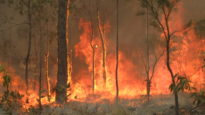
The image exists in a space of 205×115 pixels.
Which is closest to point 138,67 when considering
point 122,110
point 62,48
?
point 62,48

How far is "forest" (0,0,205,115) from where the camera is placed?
10156 mm

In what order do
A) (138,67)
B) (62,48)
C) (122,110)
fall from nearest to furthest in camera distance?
1. (122,110)
2. (62,48)
3. (138,67)

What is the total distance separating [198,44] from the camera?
2292cm

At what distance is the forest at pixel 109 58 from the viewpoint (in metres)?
10.2

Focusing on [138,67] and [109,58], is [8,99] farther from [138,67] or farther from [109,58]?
[138,67]

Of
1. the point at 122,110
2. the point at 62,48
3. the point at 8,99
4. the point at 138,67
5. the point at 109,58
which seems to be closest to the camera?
the point at 122,110

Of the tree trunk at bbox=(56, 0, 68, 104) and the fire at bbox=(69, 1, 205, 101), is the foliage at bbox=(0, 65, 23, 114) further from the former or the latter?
the fire at bbox=(69, 1, 205, 101)

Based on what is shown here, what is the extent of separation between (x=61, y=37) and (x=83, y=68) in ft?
75.9

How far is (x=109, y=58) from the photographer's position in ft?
95.8

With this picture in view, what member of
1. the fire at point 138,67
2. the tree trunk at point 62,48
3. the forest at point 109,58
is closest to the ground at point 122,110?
the forest at point 109,58

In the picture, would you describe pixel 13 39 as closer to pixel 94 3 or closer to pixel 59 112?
A: pixel 94 3

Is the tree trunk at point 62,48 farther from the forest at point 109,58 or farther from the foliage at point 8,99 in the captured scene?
the foliage at point 8,99

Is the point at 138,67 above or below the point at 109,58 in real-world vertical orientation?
below

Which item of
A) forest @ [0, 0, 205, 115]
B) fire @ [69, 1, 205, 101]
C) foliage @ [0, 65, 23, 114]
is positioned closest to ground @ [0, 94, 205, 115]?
forest @ [0, 0, 205, 115]
